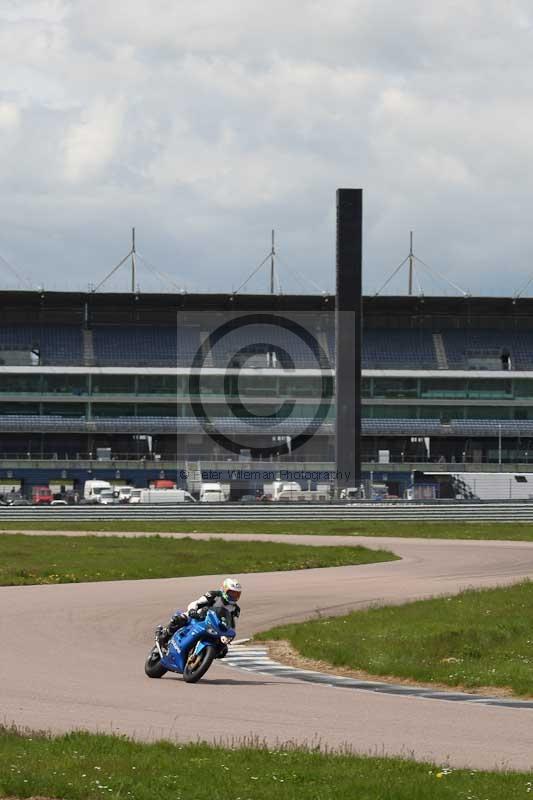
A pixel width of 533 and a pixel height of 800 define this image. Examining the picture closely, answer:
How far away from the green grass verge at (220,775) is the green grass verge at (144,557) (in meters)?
24.3

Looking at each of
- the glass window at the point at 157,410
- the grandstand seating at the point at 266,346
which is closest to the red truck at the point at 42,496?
the glass window at the point at 157,410

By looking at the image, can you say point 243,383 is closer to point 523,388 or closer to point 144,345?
point 144,345

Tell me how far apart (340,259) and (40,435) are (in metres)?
35.9

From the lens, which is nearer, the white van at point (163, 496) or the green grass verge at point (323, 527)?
the green grass verge at point (323, 527)

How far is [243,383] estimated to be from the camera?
123m

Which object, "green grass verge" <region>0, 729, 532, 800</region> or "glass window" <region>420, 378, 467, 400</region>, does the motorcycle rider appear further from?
"glass window" <region>420, 378, 467, 400</region>

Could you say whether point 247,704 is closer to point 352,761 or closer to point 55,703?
point 55,703

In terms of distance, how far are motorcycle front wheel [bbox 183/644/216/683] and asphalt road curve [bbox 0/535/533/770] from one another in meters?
0.20

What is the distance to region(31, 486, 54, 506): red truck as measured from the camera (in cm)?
9945

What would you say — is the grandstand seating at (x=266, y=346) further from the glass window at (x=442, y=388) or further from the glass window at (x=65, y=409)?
the glass window at (x=65, y=409)

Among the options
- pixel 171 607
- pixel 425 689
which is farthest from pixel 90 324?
pixel 425 689

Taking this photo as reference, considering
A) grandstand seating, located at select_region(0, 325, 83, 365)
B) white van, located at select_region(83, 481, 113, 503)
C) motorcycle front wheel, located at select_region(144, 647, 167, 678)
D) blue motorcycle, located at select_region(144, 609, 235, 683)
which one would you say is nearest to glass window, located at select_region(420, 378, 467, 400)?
grandstand seating, located at select_region(0, 325, 83, 365)

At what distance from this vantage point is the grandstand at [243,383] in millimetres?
119625

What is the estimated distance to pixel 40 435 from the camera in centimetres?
12056
